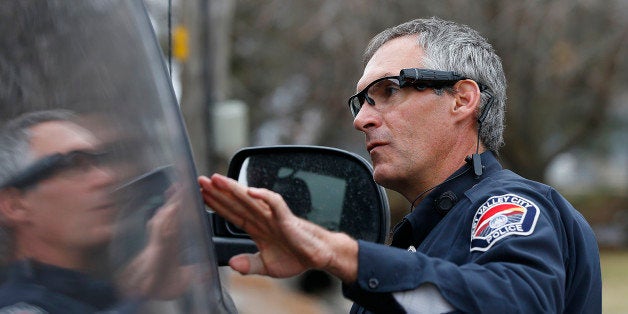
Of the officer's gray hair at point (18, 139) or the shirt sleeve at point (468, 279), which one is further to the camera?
the shirt sleeve at point (468, 279)

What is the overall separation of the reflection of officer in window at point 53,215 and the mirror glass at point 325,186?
1.00 metres

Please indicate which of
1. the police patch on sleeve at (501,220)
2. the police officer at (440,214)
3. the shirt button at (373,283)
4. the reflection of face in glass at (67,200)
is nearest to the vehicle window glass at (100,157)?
the reflection of face in glass at (67,200)

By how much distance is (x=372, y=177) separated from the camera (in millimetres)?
2385

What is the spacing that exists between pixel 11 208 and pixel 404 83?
39.9 inches

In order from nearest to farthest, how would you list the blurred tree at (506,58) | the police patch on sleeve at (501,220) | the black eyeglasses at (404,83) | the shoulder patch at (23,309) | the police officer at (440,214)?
the shoulder patch at (23,309) < the police officer at (440,214) < the police patch on sleeve at (501,220) < the black eyeglasses at (404,83) < the blurred tree at (506,58)

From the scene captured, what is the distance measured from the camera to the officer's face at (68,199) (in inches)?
53.8

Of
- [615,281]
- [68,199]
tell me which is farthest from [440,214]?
[615,281]

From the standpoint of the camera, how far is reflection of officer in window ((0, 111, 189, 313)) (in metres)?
1.35

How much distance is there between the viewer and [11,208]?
4.43ft

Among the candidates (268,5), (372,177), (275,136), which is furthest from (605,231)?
(372,177)

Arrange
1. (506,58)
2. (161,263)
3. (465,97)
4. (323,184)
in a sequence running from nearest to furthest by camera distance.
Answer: (161,263)
(465,97)
(323,184)
(506,58)

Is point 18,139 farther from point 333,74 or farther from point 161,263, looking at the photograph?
point 333,74

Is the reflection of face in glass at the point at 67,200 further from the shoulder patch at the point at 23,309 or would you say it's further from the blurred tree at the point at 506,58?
the blurred tree at the point at 506,58

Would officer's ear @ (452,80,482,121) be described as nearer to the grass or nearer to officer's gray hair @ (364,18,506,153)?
officer's gray hair @ (364,18,506,153)
